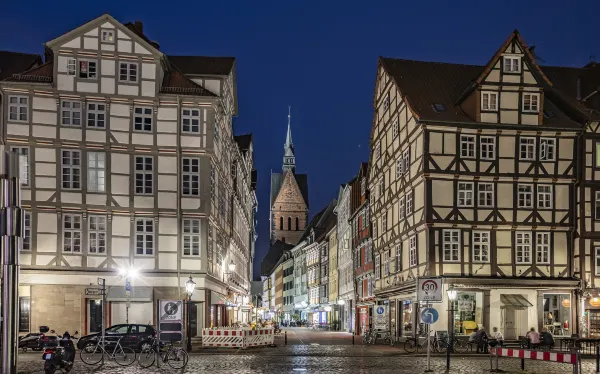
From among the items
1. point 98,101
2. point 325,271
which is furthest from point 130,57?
point 325,271

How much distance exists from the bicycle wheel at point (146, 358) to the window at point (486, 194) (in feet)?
67.1

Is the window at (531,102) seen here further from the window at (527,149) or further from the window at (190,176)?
the window at (190,176)

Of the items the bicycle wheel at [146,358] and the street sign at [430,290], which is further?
the bicycle wheel at [146,358]

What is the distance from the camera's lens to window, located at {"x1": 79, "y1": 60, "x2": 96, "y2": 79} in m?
40.9

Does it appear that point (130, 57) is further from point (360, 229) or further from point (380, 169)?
point (360, 229)

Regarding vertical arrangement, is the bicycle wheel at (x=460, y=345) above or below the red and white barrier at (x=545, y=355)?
below

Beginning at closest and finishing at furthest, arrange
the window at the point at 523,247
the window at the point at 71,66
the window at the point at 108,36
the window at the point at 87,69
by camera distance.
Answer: the window at the point at 71,66, the window at the point at 87,69, the window at the point at 108,36, the window at the point at 523,247

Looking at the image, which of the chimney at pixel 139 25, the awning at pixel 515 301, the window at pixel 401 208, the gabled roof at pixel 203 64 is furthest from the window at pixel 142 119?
the awning at pixel 515 301

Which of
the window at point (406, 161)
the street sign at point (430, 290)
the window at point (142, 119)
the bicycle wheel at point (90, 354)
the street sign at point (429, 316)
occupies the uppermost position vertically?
the window at point (142, 119)

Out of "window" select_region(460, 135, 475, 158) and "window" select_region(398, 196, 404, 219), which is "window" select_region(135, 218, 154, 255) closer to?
"window" select_region(398, 196, 404, 219)

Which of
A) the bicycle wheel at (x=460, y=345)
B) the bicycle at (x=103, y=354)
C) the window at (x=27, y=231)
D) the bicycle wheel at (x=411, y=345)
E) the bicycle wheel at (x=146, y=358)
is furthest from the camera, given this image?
the window at (x=27, y=231)

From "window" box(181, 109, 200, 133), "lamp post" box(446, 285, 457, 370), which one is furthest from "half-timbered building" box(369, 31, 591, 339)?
"window" box(181, 109, 200, 133)

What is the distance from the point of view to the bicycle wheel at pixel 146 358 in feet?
88.8

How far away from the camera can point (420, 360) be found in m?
31.0
